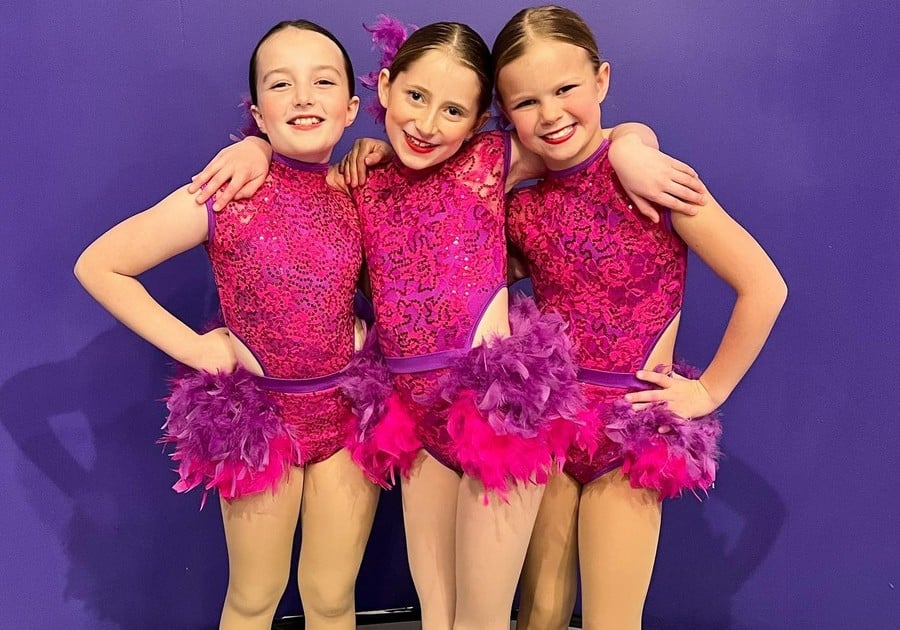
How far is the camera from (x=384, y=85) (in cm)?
133

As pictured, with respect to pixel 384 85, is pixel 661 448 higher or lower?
lower

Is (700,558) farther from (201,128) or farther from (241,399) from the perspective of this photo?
(201,128)

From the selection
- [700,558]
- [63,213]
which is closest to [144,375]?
[63,213]

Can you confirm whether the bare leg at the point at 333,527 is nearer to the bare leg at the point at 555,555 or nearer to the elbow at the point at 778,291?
the bare leg at the point at 555,555

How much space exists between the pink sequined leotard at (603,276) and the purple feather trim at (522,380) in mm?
79

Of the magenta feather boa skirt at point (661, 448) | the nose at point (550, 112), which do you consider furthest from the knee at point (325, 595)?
the nose at point (550, 112)

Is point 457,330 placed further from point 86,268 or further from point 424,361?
point 86,268

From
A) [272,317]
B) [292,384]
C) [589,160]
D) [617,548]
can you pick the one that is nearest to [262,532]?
[292,384]

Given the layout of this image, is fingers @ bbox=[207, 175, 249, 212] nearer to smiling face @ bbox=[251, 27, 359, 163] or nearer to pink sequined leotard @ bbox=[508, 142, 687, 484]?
smiling face @ bbox=[251, 27, 359, 163]

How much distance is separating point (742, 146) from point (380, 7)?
83 centimetres

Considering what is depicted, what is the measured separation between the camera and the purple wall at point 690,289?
1630mm

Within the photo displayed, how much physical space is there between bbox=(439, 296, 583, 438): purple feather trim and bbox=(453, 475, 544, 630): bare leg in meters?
0.14

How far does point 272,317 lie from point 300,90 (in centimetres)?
38

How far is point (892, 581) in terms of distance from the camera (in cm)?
183
